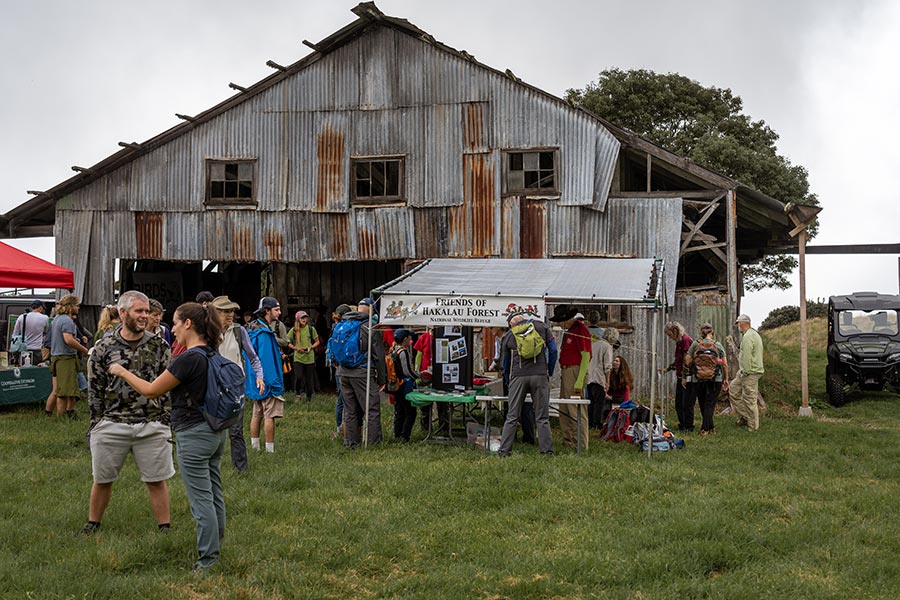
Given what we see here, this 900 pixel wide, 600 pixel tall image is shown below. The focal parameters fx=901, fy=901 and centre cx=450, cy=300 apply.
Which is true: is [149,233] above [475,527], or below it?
above

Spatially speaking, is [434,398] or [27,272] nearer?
[434,398]

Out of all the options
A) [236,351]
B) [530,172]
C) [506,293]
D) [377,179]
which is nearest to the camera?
[236,351]

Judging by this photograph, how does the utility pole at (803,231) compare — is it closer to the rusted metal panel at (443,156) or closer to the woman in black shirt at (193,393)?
the rusted metal panel at (443,156)

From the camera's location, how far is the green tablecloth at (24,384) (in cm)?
1405

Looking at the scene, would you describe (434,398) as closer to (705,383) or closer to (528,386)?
(528,386)

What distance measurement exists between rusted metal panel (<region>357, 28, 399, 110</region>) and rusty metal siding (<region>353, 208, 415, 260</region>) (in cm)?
217

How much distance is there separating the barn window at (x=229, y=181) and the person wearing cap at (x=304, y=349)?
3307 mm

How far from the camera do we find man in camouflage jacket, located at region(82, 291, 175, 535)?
6.64m

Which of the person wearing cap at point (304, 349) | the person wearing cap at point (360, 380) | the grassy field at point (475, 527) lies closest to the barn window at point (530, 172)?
the person wearing cap at point (304, 349)

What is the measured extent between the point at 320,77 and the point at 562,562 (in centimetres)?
1393

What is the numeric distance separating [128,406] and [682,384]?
9239 mm

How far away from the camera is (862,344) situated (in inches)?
784

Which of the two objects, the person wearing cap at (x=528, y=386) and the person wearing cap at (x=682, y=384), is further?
the person wearing cap at (x=682, y=384)

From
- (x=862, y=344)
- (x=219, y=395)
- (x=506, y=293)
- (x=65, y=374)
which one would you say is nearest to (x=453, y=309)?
(x=506, y=293)
